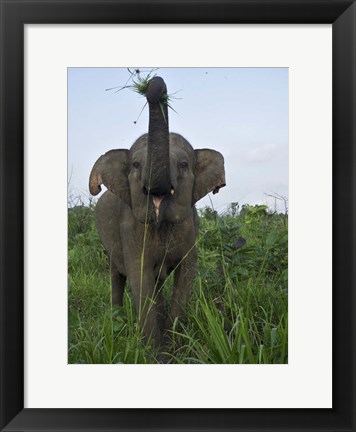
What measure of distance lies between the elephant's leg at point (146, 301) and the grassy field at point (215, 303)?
0.06 meters

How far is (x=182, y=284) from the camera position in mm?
3674

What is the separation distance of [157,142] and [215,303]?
780mm

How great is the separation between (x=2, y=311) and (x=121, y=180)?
1106 mm

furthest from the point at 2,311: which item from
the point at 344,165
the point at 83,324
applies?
the point at 344,165

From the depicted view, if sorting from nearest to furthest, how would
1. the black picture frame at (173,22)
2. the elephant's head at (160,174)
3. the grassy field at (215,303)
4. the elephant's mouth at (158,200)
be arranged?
the black picture frame at (173,22)
the grassy field at (215,303)
the elephant's head at (160,174)
the elephant's mouth at (158,200)

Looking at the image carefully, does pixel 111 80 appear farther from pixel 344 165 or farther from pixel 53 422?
pixel 53 422

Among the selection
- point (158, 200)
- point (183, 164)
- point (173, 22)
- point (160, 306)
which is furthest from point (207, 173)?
point (173, 22)

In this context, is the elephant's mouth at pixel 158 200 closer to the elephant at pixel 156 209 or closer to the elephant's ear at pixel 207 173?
the elephant at pixel 156 209

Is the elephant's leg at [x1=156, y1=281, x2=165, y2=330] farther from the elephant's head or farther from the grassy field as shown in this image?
the elephant's head

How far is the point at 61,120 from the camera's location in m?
A: 2.83

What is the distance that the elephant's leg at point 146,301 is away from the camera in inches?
135

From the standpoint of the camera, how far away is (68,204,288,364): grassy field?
9.59 ft

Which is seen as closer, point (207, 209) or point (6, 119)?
point (6, 119)

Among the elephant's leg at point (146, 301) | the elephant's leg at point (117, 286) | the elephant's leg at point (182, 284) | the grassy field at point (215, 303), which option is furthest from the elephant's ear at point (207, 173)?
the elephant's leg at point (117, 286)
